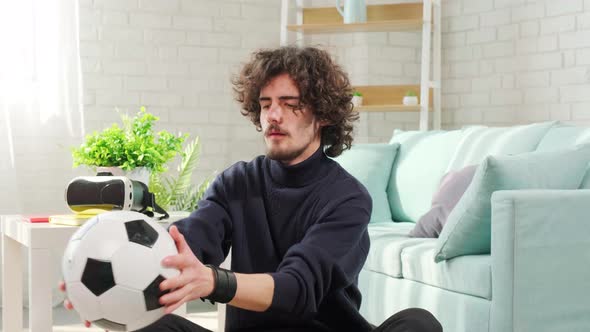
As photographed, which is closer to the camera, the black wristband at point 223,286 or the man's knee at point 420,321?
the black wristband at point 223,286

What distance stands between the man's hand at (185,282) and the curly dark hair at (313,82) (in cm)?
54

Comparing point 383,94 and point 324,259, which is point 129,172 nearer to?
point 324,259

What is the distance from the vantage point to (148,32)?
4559 millimetres

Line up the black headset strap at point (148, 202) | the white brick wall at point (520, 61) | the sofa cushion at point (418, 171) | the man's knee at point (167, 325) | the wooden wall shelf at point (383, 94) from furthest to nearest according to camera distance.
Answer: the wooden wall shelf at point (383, 94), the white brick wall at point (520, 61), the sofa cushion at point (418, 171), the black headset strap at point (148, 202), the man's knee at point (167, 325)

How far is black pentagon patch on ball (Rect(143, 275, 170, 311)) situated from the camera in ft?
4.11

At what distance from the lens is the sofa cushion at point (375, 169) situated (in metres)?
3.72

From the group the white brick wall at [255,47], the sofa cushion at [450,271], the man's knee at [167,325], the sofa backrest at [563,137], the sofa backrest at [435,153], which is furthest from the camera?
the white brick wall at [255,47]

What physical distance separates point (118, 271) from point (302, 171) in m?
0.60

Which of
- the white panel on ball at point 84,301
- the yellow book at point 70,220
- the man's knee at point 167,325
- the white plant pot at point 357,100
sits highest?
the white plant pot at point 357,100

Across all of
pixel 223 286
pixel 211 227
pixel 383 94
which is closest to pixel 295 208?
pixel 211 227

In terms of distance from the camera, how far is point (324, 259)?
5.17 feet

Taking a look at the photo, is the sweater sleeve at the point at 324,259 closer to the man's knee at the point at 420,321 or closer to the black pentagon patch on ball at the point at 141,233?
the man's knee at the point at 420,321

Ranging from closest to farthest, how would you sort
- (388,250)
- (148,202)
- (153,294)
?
(153,294) → (148,202) → (388,250)

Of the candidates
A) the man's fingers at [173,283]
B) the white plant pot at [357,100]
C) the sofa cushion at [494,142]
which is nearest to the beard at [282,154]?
the man's fingers at [173,283]
